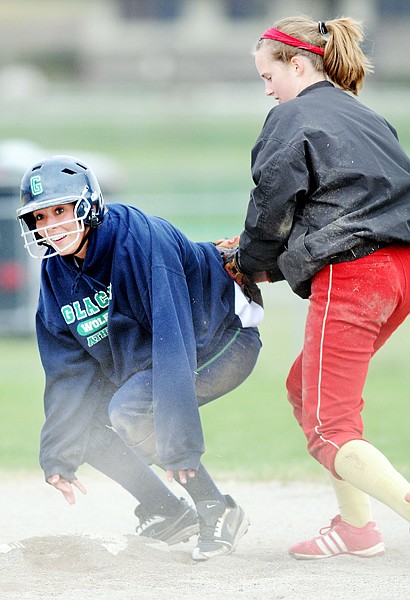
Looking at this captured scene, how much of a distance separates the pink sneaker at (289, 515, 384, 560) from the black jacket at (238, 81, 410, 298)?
1083 millimetres

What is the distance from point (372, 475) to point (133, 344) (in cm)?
109

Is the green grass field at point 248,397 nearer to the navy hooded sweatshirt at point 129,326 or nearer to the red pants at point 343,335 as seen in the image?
the navy hooded sweatshirt at point 129,326

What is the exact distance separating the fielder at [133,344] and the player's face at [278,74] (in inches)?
28.7

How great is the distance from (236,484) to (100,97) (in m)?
36.1

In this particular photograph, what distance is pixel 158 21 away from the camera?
47.8 metres

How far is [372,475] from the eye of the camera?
3.85m

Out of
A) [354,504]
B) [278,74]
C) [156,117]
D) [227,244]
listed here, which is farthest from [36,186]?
[156,117]

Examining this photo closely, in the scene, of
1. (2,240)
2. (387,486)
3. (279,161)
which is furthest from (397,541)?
(2,240)

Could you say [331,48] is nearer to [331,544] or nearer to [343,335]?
[343,335]

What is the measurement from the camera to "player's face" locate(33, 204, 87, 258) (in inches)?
163

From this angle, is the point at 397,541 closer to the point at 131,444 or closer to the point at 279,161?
the point at 131,444

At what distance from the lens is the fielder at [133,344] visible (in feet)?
13.2

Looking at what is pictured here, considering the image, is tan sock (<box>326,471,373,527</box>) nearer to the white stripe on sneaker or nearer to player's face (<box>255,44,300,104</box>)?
the white stripe on sneaker

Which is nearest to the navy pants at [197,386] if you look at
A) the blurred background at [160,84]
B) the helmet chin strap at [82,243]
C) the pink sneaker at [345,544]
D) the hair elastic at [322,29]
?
the helmet chin strap at [82,243]
